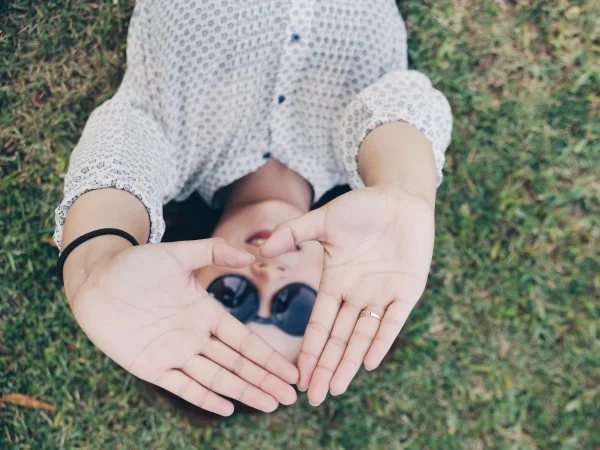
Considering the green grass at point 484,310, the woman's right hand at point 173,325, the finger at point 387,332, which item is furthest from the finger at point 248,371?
the green grass at point 484,310

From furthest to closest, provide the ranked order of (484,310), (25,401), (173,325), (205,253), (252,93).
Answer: (484,310) < (25,401) < (252,93) < (173,325) < (205,253)

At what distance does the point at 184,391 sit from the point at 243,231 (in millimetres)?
710

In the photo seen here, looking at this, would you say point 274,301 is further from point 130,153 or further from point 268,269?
point 130,153

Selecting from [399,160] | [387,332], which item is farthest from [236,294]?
[399,160]

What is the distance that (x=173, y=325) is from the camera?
1.64 meters

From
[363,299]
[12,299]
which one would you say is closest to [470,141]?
[363,299]

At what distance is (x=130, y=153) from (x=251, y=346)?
2.73 feet

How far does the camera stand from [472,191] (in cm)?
294

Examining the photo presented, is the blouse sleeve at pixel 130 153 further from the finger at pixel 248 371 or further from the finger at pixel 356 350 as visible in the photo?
the finger at pixel 356 350

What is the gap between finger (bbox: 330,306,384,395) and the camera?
1651mm

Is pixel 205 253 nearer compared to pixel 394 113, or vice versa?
pixel 205 253

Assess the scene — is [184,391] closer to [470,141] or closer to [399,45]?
[399,45]

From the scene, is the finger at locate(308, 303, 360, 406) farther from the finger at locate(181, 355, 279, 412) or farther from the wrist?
the wrist

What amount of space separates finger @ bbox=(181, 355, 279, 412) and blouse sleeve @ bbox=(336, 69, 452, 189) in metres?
0.94
